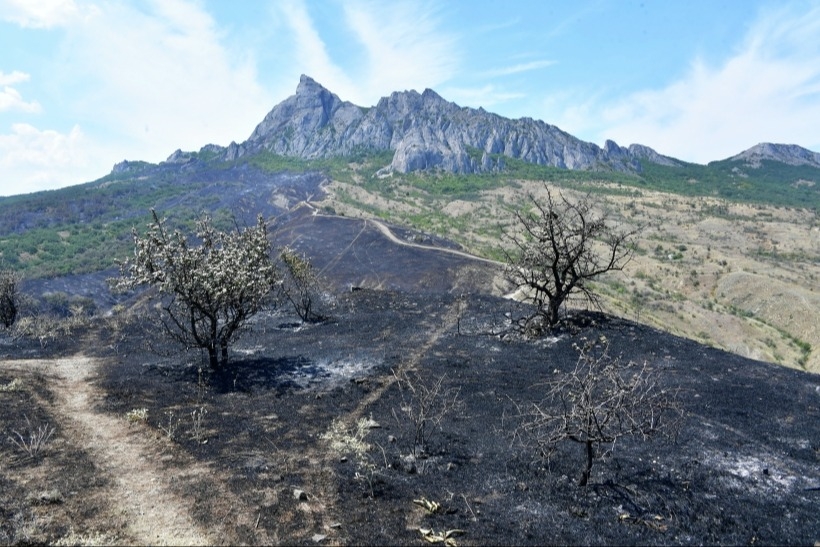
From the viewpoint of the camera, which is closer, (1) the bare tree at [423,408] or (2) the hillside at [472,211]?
(1) the bare tree at [423,408]

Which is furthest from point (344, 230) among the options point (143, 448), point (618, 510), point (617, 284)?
point (618, 510)

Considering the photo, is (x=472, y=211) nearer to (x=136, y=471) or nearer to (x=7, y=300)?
(x=7, y=300)

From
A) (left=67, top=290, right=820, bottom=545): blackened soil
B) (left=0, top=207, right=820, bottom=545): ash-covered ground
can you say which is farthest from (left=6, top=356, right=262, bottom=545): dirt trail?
(left=67, top=290, right=820, bottom=545): blackened soil

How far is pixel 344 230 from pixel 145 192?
3286 inches

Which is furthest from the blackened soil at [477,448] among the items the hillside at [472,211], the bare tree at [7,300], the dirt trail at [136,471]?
the hillside at [472,211]

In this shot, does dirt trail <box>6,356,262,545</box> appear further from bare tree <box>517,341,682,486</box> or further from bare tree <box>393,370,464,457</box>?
bare tree <box>517,341,682,486</box>

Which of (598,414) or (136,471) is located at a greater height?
(136,471)

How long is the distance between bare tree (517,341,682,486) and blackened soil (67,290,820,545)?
468mm

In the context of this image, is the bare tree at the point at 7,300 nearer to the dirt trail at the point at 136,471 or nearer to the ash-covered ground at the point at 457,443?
the ash-covered ground at the point at 457,443

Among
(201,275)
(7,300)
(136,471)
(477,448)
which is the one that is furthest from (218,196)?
(477,448)

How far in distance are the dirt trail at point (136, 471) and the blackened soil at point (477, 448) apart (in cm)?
38

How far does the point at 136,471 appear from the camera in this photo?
Answer: 10633 mm

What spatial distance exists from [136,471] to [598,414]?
38.6 feet

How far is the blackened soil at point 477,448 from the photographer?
8.61 meters
